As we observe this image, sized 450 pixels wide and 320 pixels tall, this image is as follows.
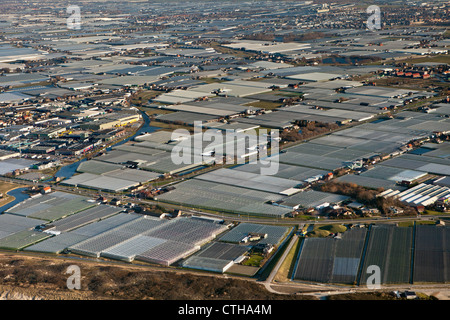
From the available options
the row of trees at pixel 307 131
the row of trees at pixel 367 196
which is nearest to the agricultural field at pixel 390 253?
the row of trees at pixel 367 196

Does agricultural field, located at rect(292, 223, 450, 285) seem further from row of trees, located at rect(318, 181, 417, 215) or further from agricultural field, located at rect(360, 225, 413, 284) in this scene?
row of trees, located at rect(318, 181, 417, 215)

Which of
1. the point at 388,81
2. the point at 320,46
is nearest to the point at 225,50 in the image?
the point at 320,46

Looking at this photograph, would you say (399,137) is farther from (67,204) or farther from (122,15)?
(122,15)

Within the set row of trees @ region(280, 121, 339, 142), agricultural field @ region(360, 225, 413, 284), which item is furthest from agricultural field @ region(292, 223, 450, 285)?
row of trees @ region(280, 121, 339, 142)

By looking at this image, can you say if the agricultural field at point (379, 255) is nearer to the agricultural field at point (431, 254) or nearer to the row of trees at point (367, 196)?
the agricultural field at point (431, 254)

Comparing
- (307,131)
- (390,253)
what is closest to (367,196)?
(390,253)

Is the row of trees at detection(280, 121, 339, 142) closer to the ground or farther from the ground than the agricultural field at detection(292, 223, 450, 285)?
farther from the ground

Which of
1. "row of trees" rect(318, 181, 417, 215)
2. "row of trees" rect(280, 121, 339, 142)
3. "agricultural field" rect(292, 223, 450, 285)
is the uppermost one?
"row of trees" rect(280, 121, 339, 142)

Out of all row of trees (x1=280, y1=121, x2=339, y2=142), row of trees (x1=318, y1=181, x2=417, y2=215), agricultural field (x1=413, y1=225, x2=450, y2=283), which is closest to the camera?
agricultural field (x1=413, y1=225, x2=450, y2=283)

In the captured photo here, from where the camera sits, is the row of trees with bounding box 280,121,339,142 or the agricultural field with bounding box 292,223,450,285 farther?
the row of trees with bounding box 280,121,339,142

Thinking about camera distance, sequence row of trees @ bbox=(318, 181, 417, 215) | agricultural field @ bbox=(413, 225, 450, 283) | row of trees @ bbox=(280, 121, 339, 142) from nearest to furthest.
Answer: agricultural field @ bbox=(413, 225, 450, 283) → row of trees @ bbox=(318, 181, 417, 215) → row of trees @ bbox=(280, 121, 339, 142)

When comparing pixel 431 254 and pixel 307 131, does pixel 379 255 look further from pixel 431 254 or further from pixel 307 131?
pixel 307 131
